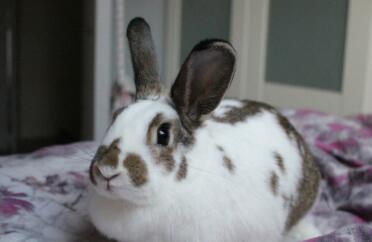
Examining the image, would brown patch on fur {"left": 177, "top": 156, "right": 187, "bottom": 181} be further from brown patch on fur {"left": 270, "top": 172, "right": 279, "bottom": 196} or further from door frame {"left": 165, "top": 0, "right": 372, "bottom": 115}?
door frame {"left": 165, "top": 0, "right": 372, "bottom": 115}

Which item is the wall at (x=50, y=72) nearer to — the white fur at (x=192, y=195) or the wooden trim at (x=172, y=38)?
the wooden trim at (x=172, y=38)

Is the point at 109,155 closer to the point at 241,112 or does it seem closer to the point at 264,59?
the point at 241,112

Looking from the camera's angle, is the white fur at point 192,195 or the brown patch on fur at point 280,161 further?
the brown patch on fur at point 280,161

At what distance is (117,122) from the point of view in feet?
2.79

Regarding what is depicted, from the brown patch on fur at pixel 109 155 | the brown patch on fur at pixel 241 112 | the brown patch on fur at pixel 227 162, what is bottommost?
the brown patch on fur at pixel 227 162

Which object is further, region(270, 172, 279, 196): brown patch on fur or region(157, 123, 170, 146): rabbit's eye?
region(270, 172, 279, 196): brown patch on fur

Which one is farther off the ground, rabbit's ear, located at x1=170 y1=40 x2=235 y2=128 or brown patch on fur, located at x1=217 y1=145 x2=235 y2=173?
rabbit's ear, located at x1=170 y1=40 x2=235 y2=128

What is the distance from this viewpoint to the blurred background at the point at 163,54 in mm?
2168

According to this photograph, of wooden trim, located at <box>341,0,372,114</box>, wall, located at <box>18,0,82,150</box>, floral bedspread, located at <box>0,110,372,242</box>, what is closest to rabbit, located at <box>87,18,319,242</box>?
floral bedspread, located at <box>0,110,372,242</box>

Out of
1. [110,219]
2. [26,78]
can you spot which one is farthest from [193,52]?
[26,78]

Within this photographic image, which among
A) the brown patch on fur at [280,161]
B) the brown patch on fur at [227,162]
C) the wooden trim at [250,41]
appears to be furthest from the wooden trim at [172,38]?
the brown patch on fur at [227,162]

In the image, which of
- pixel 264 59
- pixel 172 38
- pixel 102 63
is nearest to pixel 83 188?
pixel 102 63

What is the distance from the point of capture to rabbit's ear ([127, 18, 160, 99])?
941mm

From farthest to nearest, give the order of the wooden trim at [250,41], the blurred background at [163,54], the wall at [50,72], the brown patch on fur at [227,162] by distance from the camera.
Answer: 1. the wall at [50,72]
2. the wooden trim at [250,41]
3. the blurred background at [163,54]
4. the brown patch on fur at [227,162]
